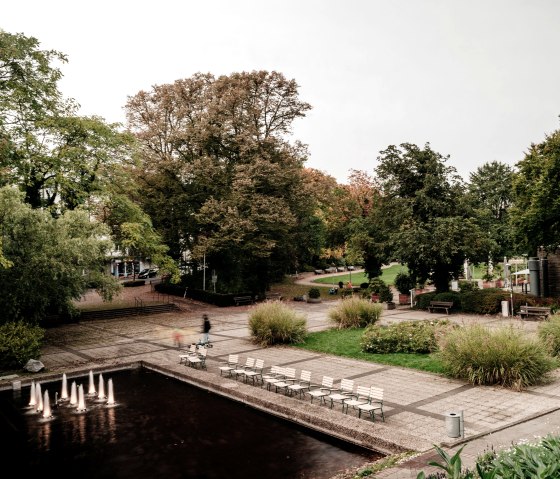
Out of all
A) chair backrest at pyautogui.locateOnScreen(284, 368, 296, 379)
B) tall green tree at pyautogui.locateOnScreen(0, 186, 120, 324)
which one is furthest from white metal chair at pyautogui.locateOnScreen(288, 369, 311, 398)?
tall green tree at pyautogui.locateOnScreen(0, 186, 120, 324)

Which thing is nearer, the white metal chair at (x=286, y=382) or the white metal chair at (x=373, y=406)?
the white metal chair at (x=373, y=406)

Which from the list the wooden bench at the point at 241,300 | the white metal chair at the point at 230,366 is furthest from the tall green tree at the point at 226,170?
the white metal chair at the point at 230,366

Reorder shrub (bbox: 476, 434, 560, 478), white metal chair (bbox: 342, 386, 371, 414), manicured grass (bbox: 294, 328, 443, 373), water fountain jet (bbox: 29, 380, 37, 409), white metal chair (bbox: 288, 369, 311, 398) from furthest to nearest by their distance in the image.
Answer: manicured grass (bbox: 294, 328, 443, 373), water fountain jet (bbox: 29, 380, 37, 409), white metal chair (bbox: 288, 369, 311, 398), white metal chair (bbox: 342, 386, 371, 414), shrub (bbox: 476, 434, 560, 478)

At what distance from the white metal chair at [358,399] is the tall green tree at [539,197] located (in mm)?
21123

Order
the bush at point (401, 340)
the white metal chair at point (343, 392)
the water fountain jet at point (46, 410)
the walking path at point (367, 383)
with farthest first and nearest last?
the bush at point (401, 340) < the water fountain jet at point (46, 410) < the white metal chair at point (343, 392) < the walking path at point (367, 383)

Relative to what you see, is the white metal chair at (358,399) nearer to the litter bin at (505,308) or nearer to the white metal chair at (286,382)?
the white metal chair at (286,382)

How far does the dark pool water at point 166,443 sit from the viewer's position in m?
9.73

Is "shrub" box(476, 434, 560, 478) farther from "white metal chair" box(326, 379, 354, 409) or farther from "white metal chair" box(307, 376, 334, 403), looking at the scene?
"white metal chair" box(307, 376, 334, 403)

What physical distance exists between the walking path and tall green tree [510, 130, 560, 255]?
710 cm

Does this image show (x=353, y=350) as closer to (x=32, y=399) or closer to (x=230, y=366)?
(x=230, y=366)

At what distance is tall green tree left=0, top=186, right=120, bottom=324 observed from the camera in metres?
19.7

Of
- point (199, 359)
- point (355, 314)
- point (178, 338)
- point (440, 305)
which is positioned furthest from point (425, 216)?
point (199, 359)

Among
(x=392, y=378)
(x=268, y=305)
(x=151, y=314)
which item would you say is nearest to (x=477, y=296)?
(x=268, y=305)

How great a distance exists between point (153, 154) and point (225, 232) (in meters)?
10.5
